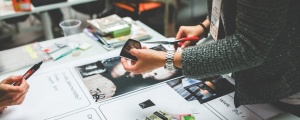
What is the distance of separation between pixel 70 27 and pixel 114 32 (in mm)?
296

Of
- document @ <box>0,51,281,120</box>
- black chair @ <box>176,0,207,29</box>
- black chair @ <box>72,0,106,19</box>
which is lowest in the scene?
black chair @ <box>176,0,207,29</box>

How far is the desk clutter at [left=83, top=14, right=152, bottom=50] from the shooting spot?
138cm

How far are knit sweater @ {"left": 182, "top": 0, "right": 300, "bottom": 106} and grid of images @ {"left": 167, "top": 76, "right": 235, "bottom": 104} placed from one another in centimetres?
13

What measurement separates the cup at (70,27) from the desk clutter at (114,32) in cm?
8

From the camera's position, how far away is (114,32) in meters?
1.40

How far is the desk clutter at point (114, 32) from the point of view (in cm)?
138

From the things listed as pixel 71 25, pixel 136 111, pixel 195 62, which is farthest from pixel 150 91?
pixel 71 25

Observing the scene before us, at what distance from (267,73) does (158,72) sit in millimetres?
443

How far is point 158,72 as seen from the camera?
3.67 ft

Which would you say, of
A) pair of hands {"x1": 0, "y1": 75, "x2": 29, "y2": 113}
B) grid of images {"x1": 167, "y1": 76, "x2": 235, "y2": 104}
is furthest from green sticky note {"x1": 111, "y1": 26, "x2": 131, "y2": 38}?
pair of hands {"x1": 0, "y1": 75, "x2": 29, "y2": 113}

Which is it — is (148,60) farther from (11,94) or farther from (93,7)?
(93,7)

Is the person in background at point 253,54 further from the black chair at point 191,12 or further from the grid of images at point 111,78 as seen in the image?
the black chair at point 191,12

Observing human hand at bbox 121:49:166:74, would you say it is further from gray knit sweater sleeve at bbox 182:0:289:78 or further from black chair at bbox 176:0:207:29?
black chair at bbox 176:0:207:29

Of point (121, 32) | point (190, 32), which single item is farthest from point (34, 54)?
point (190, 32)
